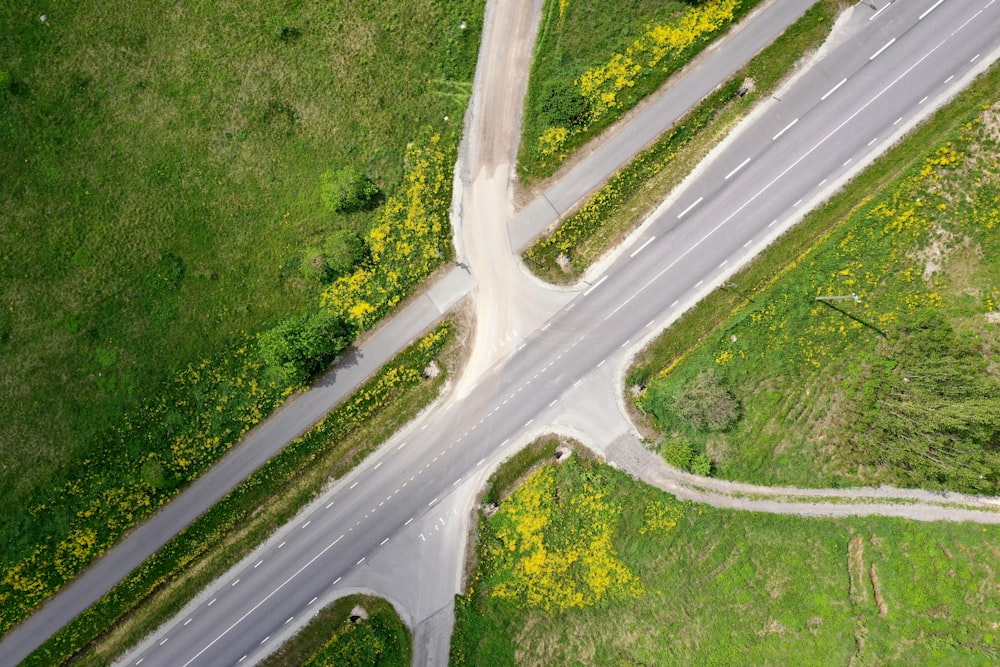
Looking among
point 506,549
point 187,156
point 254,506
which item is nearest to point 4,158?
point 187,156

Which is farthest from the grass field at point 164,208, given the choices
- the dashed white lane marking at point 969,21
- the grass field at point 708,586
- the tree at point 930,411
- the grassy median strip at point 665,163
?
the tree at point 930,411

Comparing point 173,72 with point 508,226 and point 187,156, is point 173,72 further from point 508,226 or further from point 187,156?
point 508,226

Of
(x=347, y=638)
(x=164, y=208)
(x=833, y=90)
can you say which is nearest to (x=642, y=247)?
(x=833, y=90)

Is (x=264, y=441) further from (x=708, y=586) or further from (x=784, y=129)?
(x=784, y=129)

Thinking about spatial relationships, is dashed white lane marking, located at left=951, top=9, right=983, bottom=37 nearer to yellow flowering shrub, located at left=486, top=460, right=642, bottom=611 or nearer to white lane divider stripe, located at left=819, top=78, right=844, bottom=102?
white lane divider stripe, located at left=819, top=78, right=844, bottom=102

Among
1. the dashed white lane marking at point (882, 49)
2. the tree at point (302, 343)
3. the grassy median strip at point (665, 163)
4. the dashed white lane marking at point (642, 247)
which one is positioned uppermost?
the tree at point (302, 343)

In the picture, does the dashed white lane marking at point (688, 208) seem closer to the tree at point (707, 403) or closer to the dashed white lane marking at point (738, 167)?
the dashed white lane marking at point (738, 167)

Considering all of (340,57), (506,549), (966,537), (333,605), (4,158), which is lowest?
(966,537)
